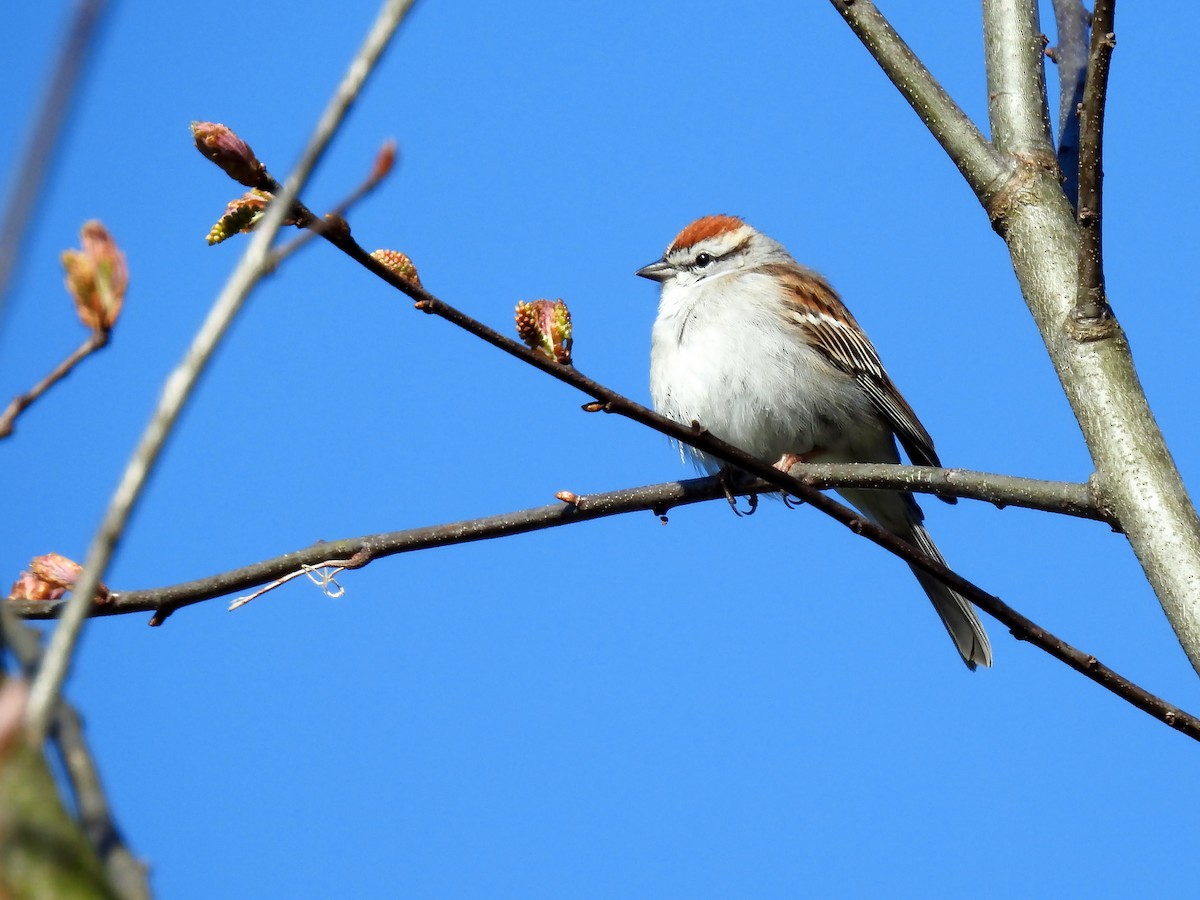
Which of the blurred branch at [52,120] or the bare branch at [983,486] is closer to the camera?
the blurred branch at [52,120]

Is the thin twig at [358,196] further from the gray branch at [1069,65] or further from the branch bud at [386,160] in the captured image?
the gray branch at [1069,65]

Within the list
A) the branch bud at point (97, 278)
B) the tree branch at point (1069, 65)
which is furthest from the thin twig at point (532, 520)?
the branch bud at point (97, 278)

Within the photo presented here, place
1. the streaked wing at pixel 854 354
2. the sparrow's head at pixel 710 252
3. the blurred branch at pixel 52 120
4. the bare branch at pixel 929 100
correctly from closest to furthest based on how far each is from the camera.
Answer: the blurred branch at pixel 52 120, the bare branch at pixel 929 100, the streaked wing at pixel 854 354, the sparrow's head at pixel 710 252

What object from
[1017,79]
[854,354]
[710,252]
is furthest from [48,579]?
[710,252]

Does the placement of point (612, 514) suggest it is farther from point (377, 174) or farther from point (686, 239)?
point (686, 239)

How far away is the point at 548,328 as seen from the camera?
2699 millimetres

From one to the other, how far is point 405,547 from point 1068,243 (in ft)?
6.12

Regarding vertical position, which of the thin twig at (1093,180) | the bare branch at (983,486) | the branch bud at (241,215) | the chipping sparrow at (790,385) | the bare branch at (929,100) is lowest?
the branch bud at (241,215)

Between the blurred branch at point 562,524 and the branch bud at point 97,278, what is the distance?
116 cm

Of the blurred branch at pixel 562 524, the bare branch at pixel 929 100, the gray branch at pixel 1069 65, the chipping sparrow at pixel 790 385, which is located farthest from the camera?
the chipping sparrow at pixel 790 385

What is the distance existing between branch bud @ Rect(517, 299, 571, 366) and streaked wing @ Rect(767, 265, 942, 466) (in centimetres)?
356

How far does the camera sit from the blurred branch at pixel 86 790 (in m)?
1.10

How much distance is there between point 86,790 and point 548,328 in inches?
64.3

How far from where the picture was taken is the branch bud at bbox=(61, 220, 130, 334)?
1.80 m
